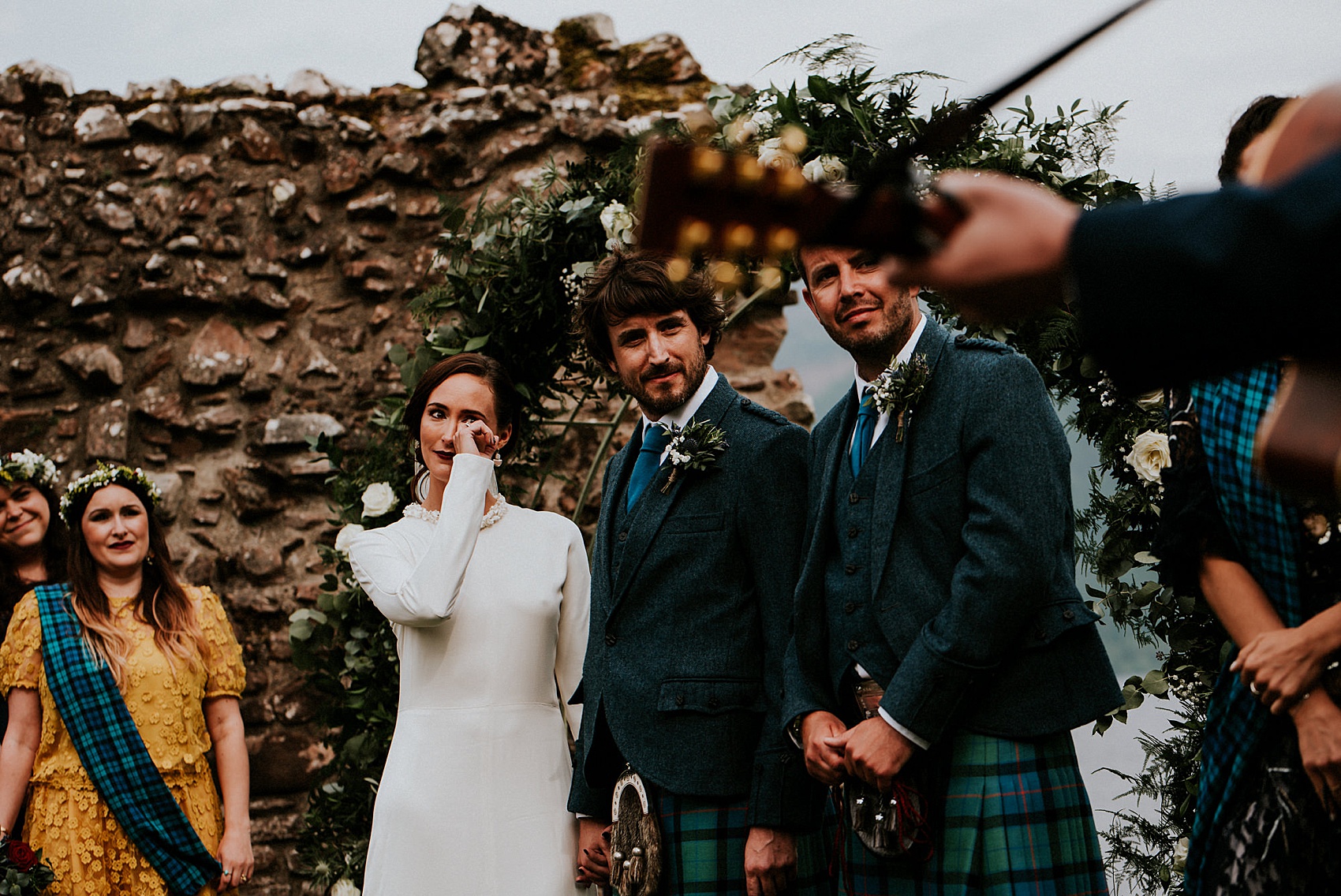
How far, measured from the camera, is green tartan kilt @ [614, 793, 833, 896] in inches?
83.2

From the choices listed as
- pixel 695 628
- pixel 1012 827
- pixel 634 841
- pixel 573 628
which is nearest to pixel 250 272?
pixel 573 628

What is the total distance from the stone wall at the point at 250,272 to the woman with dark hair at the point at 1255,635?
265cm

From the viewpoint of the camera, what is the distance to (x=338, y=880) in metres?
3.29

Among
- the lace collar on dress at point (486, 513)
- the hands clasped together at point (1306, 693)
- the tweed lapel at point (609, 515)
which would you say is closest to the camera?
the hands clasped together at point (1306, 693)

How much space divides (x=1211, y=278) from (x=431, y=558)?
1946mm

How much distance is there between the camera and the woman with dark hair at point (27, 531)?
12.3ft

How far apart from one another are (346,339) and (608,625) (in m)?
2.53

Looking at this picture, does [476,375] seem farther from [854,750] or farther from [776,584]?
[854,750]

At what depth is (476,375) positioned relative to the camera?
2928 millimetres

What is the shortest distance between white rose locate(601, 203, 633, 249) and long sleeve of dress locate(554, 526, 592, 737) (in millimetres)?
846

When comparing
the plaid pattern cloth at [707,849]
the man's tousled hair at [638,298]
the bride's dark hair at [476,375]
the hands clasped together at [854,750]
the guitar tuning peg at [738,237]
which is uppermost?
the man's tousled hair at [638,298]

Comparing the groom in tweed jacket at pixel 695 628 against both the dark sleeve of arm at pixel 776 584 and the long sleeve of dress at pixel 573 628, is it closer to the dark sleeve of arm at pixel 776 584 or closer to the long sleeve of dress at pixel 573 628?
the dark sleeve of arm at pixel 776 584

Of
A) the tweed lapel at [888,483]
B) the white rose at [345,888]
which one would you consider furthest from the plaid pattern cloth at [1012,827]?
the white rose at [345,888]

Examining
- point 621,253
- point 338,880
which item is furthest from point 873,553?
point 338,880
